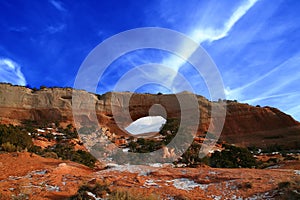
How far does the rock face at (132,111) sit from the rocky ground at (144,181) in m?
31.1

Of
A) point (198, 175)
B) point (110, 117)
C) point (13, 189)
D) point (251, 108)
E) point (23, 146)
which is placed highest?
point (251, 108)

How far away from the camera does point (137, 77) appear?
1783 cm

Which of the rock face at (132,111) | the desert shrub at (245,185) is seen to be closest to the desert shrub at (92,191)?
the desert shrub at (245,185)

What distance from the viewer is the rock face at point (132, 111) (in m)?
43.1

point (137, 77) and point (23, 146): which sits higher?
point (137, 77)

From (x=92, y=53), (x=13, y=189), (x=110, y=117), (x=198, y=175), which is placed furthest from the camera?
(x=110, y=117)

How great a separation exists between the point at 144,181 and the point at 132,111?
4020 cm

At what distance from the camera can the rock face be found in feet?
142

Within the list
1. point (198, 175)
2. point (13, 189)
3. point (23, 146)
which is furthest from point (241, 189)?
point (23, 146)

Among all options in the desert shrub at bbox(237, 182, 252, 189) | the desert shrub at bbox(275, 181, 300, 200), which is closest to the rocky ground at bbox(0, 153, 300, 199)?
the desert shrub at bbox(237, 182, 252, 189)

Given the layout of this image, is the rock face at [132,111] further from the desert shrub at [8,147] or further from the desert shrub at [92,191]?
the desert shrub at [92,191]

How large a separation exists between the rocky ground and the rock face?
102ft

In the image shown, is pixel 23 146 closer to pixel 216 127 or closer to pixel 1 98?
pixel 1 98

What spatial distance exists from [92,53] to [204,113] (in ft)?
119
